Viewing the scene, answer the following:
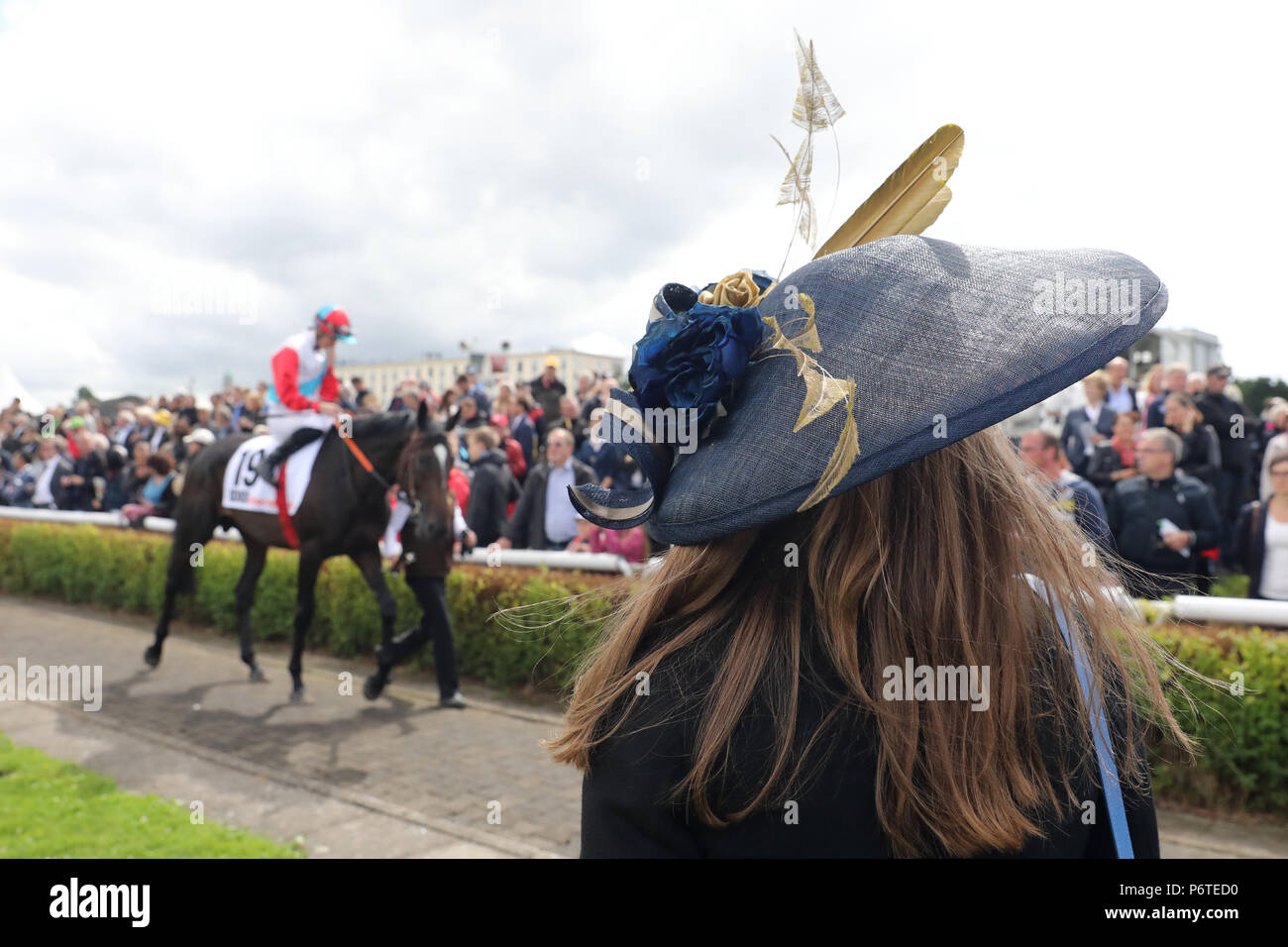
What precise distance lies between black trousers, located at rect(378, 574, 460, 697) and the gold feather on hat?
20.3 ft

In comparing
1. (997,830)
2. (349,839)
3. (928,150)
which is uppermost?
(928,150)

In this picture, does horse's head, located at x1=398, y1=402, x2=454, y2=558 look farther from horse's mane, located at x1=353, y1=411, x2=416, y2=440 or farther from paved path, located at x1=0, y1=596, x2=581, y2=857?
paved path, located at x1=0, y1=596, x2=581, y2=857

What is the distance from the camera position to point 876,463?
112 centimetres

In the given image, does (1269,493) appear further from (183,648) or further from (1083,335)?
(183,648)

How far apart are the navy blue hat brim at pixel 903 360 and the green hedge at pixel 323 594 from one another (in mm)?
3312

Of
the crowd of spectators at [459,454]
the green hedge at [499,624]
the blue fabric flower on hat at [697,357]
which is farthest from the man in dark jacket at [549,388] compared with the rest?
the blue fabric flower on hat at [697,357]

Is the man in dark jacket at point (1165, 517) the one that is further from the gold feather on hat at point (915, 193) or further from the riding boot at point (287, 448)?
the riding boot at point (287, 448)

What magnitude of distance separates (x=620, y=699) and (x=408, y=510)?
694 centimetres

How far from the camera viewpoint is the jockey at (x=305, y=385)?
7.72m

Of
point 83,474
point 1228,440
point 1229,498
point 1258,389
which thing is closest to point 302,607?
point 1229,498

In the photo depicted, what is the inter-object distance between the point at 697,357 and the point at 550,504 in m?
7.49

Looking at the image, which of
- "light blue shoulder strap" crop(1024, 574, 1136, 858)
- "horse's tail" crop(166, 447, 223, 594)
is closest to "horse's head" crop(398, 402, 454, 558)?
"horse's tail" crop(166, 447, 223, 594)

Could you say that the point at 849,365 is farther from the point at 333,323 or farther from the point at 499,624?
the point at 333,323
